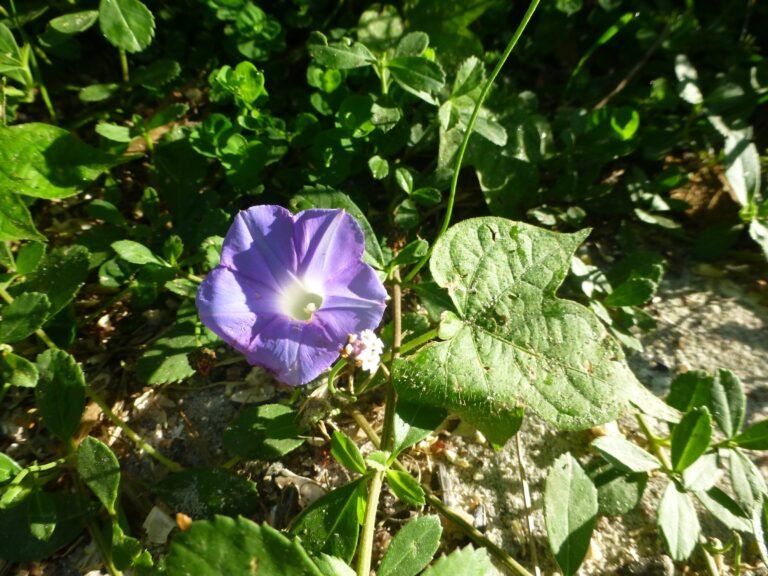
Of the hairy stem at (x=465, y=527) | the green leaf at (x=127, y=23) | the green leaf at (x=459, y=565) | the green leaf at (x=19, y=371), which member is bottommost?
the green leaf at (x=19, y=371)

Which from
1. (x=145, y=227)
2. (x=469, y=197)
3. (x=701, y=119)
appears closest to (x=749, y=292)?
(x=701, y=119)

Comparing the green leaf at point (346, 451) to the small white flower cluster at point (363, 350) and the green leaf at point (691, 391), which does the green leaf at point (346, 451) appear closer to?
the small white flower cluster at point (363, 350)

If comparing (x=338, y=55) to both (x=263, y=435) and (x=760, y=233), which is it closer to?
(x=263, y=435)

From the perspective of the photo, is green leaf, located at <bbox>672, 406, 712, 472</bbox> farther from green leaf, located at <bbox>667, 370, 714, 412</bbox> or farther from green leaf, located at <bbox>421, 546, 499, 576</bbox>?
green leaf, located at <bbox>421, 546, 499, 576</bbox>

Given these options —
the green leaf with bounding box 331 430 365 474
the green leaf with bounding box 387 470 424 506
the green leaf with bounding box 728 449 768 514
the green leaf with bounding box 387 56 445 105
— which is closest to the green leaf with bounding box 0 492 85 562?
the green leaf with bounding box 331 430 365 474

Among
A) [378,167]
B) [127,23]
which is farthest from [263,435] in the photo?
[127,23]

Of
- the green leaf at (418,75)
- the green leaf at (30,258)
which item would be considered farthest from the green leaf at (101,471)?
the green leaf at (418,75)

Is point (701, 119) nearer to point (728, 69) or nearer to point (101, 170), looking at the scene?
point (728, 69)
